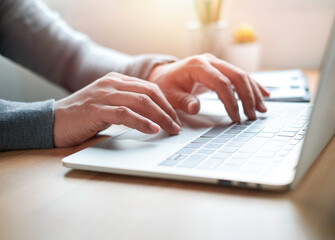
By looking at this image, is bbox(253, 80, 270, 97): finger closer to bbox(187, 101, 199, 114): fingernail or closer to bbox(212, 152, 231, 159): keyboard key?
bbox(187, 101, 199, 114): fingernail

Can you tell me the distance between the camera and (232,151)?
0.44 m

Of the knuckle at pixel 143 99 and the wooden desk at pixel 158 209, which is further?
the knuckle at pixel 143 99

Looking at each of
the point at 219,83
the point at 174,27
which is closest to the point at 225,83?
the point at 219,83

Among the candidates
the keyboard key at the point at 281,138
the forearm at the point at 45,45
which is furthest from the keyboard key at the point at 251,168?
the forearm at the point at 45,45

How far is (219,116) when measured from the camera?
649mm

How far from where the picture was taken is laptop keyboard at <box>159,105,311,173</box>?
0.40 m

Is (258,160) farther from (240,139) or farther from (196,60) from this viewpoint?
(196,60)

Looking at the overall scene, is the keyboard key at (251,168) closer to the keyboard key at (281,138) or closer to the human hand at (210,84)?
the keyboard key at (281,138)

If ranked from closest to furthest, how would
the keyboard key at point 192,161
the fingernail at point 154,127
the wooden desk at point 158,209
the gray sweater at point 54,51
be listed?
the wooden desk at point 158,209
the keyboard key at point 192,161
the fingernail at point 154,127
the gray sweater at point 54,51

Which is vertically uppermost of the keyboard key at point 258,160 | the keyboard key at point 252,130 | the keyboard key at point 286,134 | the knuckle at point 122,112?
the knuckle at point 122,112

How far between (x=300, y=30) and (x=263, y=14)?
0.54ft

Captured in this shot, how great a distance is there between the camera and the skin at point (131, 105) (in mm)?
526

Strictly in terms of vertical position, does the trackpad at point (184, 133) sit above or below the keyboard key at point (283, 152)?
below

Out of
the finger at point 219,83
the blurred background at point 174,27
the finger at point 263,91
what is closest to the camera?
the finger at point 219,83
